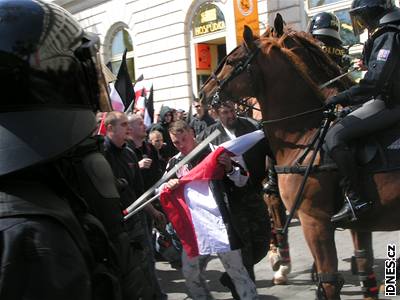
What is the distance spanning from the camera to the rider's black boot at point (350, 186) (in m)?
3.73

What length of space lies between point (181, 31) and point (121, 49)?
389 centimetres

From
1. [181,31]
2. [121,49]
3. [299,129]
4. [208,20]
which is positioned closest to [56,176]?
[299,129]

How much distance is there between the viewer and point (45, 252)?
3.33 feet

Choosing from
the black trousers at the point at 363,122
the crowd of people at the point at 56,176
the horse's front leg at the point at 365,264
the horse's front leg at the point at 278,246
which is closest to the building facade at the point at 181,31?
the horse's front leg at the point at 278,246

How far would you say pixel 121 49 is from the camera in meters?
19.4

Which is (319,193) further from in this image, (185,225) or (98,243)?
(98,243)

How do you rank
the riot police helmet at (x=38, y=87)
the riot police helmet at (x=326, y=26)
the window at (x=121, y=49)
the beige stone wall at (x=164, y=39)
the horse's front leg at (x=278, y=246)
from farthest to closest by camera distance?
the window at (x=121, y=49) < the beige stone wall at (x=164, y=39) < the horse's front leg at (x=278, y=246) < the riot police helmet at (x=326, y=26) < the riot police helmet at (x=38, y=87)

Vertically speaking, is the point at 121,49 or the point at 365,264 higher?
the point at 121,49

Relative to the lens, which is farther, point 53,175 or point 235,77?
point 235,77

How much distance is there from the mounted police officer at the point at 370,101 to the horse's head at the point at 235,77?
2.93 ft

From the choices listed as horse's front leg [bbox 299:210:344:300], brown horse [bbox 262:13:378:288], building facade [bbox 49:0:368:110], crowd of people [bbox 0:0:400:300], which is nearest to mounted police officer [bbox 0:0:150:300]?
crowd of people [bbox 0:0:400:300]

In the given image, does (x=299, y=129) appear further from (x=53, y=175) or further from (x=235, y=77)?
(x=53, y=175)

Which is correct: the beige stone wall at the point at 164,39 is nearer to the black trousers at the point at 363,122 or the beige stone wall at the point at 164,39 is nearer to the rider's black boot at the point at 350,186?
the black trousers at the point at 363,122

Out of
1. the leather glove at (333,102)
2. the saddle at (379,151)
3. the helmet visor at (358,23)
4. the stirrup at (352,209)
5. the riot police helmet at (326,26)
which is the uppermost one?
the riot police helmet at (326,26)
